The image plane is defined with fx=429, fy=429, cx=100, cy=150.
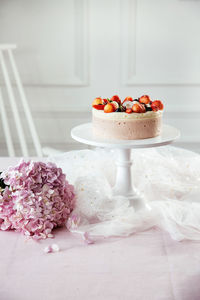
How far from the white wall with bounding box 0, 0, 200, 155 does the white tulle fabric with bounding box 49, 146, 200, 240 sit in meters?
1.06

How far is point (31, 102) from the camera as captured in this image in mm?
2775

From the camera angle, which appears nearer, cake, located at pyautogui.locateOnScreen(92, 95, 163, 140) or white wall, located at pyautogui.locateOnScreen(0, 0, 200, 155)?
cake, located at pyautogui.locateOnScreen(92, 95, 163, 140)

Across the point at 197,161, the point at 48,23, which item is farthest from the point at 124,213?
the point at 48,23

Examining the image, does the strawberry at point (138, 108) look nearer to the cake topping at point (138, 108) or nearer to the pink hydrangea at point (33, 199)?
the cake topping at point (138, 108)

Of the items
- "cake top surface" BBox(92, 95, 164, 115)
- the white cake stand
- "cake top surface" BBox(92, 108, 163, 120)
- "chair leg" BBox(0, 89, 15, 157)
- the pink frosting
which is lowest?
"chair leg" BBox(0, 89, 15, 157)

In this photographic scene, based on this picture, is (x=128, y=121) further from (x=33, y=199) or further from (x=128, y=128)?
(x=33, y=199)

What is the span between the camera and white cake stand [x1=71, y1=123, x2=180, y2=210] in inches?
50.5

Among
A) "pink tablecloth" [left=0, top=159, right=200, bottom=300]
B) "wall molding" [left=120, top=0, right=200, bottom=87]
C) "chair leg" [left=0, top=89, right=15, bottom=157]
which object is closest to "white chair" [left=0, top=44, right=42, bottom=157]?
"chair leg" [left=0, top=89, right=15, bottom=157]

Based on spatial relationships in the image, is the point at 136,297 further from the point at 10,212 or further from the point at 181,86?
the point at 181,86

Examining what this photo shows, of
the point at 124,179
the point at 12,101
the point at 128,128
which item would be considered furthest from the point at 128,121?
the point at 12,101

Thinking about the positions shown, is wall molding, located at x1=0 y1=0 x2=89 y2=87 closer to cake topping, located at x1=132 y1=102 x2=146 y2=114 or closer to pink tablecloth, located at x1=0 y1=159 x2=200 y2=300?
cake topping, located at x1=132 y1=102 x2=146 y2=114

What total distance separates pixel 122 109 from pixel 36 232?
18.7 inches

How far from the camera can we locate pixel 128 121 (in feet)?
4.38

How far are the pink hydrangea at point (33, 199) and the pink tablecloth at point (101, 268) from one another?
38 millimetres
